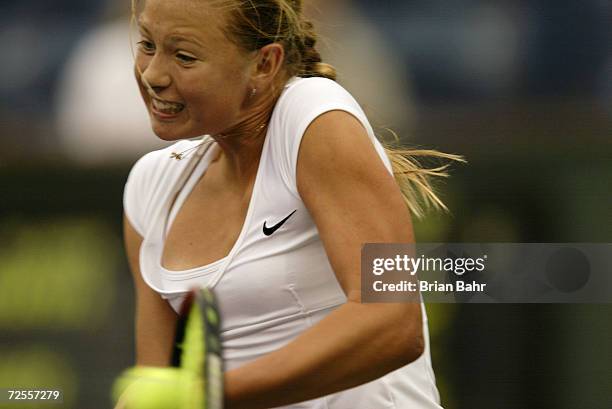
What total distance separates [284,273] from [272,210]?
54 millimetres

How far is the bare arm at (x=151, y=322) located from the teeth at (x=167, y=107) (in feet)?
0.55

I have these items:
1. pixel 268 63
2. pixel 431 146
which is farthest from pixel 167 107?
pixel 431 146

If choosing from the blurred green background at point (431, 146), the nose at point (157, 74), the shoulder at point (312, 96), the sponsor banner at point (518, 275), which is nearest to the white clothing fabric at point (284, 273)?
the shoulder at point (312, 96)

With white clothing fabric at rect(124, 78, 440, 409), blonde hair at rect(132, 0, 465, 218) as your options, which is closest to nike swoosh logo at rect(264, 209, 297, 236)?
white clothing fabric at rect(124, 78, 440, 409)

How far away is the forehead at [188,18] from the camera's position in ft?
2.95

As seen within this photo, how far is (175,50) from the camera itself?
922mm

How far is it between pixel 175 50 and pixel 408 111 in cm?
90

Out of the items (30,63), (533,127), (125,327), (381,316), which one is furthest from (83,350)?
(381,316)

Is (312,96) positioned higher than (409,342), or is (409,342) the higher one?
(312,96)

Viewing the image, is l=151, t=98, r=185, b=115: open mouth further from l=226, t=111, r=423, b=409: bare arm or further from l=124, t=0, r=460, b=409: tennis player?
l=226, t=111, r=423, b=409: bare arm

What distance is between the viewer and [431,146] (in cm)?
169

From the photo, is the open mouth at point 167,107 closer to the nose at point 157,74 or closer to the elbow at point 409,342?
the nose at point 157,74

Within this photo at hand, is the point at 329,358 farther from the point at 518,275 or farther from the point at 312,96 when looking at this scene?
the point at 518,275

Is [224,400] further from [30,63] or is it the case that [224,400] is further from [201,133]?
[30,63]
